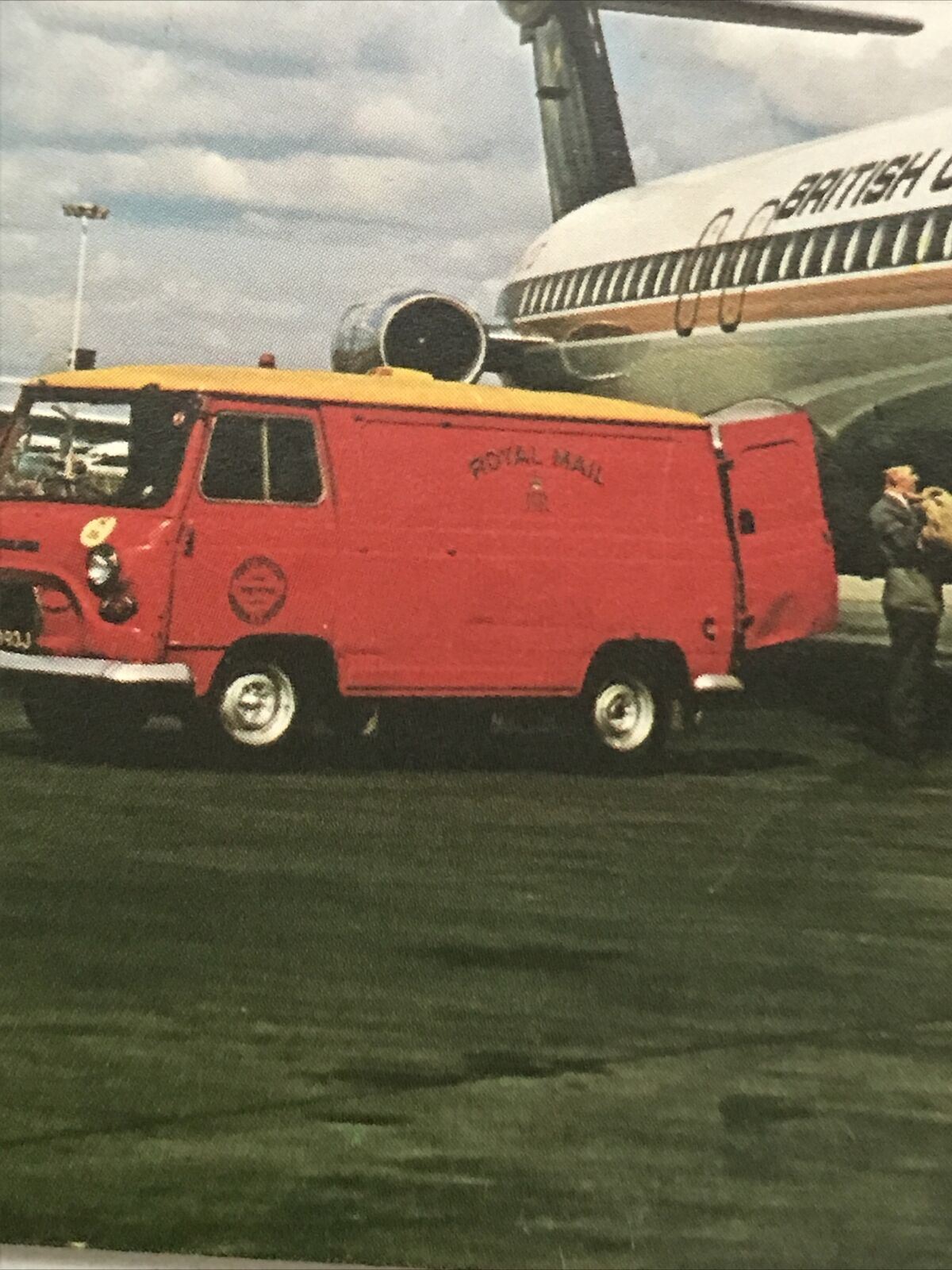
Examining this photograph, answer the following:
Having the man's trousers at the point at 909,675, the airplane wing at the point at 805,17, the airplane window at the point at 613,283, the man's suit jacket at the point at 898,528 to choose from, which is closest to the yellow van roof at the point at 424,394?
the airplane window at the point at 613,283

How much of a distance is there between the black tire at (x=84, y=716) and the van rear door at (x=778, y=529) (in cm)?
247

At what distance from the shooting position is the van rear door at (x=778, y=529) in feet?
26.0

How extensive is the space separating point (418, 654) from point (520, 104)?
272 centimetres

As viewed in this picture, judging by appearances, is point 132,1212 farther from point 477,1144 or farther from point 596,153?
point 596,153

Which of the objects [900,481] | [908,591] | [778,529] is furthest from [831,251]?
[908,591]

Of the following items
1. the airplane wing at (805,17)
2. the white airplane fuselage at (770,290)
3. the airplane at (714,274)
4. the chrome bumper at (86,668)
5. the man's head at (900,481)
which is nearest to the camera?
the airplane wing at (805,17)

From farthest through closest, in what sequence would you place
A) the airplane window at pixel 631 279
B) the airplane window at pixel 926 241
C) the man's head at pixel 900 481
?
the airplane window at pixel 631 279 < the airplane window at pixel 926 241 < the man's head at pixel 900 481

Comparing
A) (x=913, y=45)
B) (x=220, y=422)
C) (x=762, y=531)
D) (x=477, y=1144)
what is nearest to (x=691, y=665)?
(x=762, y=531)

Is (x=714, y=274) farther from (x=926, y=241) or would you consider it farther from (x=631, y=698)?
(x=631, y=698)

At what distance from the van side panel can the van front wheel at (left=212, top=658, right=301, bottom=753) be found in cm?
33

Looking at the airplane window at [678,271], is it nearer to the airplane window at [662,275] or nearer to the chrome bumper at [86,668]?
the airplane window at [662,275]

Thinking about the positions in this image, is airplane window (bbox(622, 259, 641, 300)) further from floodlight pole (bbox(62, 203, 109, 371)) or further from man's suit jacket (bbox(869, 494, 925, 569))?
floodlight pole (bbox(62, 203, 109, 371))

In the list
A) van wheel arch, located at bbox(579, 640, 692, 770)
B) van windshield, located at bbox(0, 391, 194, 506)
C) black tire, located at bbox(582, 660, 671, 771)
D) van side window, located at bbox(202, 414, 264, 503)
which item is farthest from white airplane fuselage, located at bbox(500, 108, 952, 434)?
van windshield, located at bbox(0, 391, 194, 506)

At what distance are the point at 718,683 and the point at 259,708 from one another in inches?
76.8
